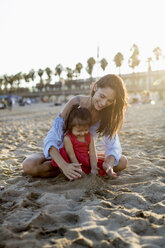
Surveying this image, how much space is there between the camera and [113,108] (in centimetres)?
293

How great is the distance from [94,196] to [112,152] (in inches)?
32.3

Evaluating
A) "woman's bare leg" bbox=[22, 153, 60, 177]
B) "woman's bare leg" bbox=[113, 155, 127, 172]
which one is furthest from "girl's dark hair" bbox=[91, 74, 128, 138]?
"woman's bare leg" bbox=[22, 153, 60, 177]

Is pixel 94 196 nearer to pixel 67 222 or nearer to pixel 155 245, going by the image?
pixel 67 222

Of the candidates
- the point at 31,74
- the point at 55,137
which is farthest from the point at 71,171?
the point at 31,74

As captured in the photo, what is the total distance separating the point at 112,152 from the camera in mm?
2975

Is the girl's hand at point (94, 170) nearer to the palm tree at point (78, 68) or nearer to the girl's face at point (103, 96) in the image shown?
the girl's face at point (103, 96)

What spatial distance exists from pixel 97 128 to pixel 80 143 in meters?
0.40

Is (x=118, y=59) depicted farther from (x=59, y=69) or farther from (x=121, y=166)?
(x=121, y=166)

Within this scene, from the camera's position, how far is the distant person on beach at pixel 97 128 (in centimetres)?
266

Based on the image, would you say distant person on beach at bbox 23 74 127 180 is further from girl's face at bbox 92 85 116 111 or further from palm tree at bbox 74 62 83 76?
palm tree at bbox 74 62 83 76

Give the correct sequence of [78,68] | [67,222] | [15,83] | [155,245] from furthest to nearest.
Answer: [15,83]
[78,68]
[67,222]
[155,245]

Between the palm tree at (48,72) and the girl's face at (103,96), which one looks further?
the palm tree at (48,72)

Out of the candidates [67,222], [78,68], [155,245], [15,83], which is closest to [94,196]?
[67,222]

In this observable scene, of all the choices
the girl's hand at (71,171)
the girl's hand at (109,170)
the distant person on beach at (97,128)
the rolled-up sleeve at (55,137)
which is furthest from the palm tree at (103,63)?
the girl's hand at (71,171)
